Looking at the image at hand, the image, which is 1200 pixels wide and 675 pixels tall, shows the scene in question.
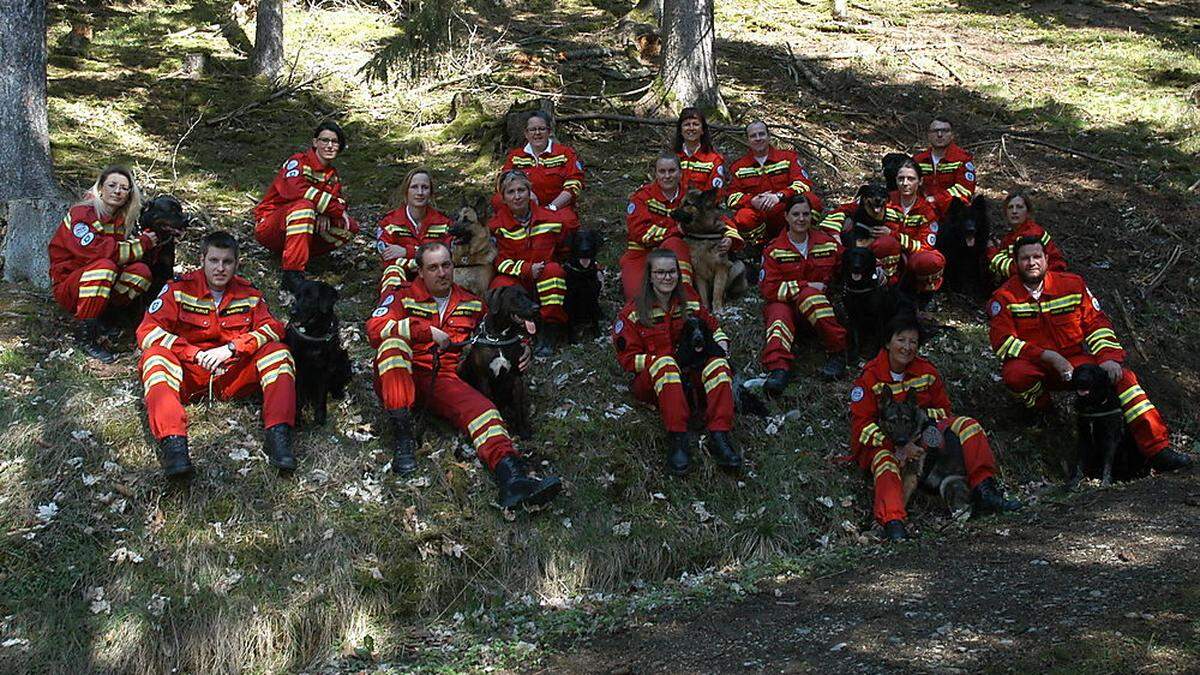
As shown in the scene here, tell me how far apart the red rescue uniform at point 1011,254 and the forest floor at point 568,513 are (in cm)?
72

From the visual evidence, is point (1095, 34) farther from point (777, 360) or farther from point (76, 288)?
point (76, 288)

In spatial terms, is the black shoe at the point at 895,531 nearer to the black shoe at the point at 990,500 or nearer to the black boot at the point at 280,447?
the black shoe at the point at 990,500

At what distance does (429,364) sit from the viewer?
7.11 metres

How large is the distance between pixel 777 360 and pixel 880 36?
33.9ft

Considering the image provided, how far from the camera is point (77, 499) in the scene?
20.5 feet

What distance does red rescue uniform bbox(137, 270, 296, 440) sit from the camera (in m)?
6.58

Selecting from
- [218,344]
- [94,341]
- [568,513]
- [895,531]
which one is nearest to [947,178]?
[895,531]

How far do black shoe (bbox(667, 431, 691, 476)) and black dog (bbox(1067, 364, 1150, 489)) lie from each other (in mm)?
2882

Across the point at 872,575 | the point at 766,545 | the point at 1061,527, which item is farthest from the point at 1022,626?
the point at 766,545

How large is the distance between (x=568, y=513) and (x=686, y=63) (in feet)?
22.1

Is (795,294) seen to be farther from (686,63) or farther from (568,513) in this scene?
(686,63)

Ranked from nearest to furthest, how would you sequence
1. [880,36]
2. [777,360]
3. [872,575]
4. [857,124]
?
[872,575] → [777,360] → [857,124] → [880,36]

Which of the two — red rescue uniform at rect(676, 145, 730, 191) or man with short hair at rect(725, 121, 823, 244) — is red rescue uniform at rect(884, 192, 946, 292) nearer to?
man with short hair at rect(725, 121, 823, 244)

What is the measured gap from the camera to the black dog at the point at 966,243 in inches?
362
